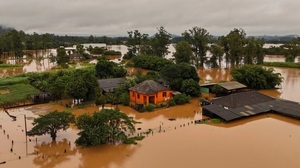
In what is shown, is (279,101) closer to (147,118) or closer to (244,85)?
(244,85)

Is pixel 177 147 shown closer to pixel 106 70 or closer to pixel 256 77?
pixel 256 77

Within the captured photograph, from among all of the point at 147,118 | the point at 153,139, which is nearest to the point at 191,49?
the point at 147,118

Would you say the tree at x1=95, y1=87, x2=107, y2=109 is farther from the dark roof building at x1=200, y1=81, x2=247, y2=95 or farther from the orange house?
the dark roof building at x1=200, y1=81, x2=247, y2=95

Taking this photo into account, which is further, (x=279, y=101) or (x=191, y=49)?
(x=191, y=49)

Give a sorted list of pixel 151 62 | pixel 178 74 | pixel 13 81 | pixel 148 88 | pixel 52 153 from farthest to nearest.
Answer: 1. pixel 151 62
2. pixel 13 81
3. pixel 178 74
4. pixel 148 88
5. pixel 52 153

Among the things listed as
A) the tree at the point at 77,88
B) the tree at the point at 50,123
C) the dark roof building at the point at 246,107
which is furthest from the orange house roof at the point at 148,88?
the tree at the point at 50,123

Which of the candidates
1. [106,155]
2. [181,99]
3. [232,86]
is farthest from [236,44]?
[106,155]
